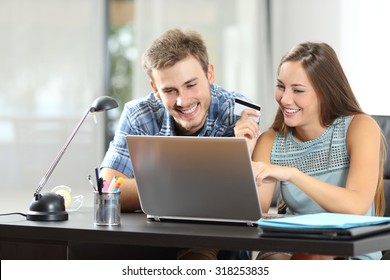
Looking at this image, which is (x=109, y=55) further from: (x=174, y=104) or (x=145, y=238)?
(x=145, y=238)

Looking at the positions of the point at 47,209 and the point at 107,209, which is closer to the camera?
the point at 107,209

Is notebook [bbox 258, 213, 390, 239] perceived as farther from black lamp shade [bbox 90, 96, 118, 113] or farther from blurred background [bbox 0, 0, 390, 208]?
blurred background [bbox 0, 0, 390, 208]

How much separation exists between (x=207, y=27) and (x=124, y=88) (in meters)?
0.67

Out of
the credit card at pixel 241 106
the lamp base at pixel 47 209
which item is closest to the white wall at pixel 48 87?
the credit card at pixel 241 106

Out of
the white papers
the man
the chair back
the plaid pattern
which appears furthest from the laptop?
the chair back

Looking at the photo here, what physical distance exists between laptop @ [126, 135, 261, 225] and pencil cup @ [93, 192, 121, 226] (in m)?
0.11

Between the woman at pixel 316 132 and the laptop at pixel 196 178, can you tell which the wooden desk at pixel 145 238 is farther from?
the woman at pixel 316 132

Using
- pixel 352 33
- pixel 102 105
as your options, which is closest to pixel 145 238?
pixel 102 105

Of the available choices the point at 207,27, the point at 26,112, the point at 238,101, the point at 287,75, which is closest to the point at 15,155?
the point at 26,112

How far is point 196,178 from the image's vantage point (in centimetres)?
194

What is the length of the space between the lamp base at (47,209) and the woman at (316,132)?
0.58 meters

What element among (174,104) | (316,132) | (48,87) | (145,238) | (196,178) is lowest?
(145,238)

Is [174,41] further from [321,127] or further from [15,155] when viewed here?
[15,155]

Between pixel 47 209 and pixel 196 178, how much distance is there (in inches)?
17.6
